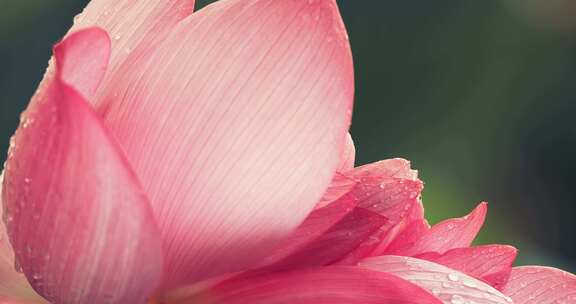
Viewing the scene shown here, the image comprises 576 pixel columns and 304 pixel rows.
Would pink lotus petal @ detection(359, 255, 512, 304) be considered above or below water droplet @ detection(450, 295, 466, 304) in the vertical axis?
above

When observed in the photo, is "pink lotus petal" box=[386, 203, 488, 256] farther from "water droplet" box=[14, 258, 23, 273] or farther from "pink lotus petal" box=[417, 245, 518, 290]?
"water droplet" box=[14, 258, 23, 273]

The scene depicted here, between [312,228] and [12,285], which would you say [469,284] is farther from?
[12,285]

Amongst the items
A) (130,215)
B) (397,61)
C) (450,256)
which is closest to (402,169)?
(450,256)

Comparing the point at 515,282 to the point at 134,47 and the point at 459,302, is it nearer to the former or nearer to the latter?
the point at 459,302

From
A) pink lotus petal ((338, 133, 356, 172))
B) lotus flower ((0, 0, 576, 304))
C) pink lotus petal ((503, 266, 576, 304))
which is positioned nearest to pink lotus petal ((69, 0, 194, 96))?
lotus flower ((0, 0, 576, 304))

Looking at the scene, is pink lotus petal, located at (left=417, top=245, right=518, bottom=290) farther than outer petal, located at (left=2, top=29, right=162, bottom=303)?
Yes

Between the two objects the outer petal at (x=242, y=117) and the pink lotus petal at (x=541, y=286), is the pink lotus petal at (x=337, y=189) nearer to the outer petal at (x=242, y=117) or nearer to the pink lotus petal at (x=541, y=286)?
the outer petal at (x=242, y=117)

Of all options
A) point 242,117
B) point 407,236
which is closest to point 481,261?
point 407,236
